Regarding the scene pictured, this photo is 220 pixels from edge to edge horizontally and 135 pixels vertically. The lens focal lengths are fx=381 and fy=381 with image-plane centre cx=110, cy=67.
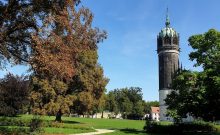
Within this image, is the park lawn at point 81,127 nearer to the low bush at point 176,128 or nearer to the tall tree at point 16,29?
the low bush at point 176,128

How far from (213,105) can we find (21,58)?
21.8 metres

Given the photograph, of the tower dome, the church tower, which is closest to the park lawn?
the church tower

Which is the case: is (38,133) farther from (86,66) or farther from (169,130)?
(86,66)

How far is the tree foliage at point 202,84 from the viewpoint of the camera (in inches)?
1453

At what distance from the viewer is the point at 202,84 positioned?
125 feet

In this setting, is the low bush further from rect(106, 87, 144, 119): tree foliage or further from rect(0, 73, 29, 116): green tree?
rect(106, 87, 144, 119): tree foliage

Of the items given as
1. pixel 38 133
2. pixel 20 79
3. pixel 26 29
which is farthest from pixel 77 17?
pixel 20 79

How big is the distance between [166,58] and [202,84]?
106085 mm

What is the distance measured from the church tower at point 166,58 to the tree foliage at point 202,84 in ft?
322

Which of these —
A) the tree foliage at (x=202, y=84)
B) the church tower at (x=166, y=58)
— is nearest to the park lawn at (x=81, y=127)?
the tree foliage at (x=202, y=84)

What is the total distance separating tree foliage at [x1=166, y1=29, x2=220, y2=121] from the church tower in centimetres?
9821

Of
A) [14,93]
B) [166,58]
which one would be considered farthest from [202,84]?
[166,58]

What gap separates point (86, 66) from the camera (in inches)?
2039

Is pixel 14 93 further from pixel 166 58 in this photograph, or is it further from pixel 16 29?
pixel 166 58
